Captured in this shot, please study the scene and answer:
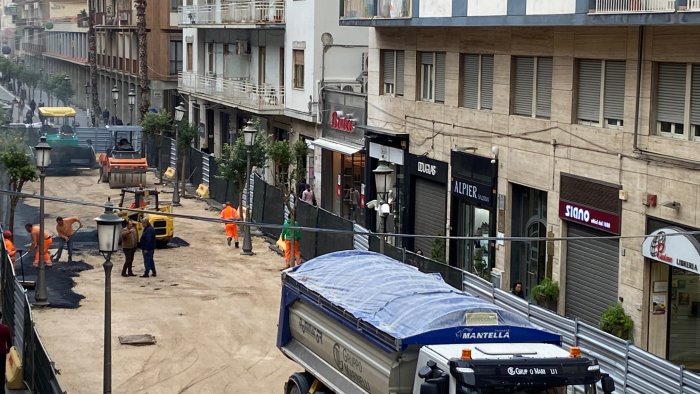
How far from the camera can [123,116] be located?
3713 inches

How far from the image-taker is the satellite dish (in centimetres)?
4656

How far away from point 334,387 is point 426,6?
18.2 m

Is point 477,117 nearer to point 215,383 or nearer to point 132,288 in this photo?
point 132,288

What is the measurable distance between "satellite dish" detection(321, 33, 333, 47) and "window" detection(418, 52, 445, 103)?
438 inches

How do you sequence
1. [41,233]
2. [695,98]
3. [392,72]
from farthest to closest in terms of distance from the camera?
[392,72]
[41,233]
[695,98]

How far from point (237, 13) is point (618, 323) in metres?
33.1

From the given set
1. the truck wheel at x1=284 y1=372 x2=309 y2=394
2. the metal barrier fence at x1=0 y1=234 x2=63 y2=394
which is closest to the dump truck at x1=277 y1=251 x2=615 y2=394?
the truck wheel at x1=284 y1=372 x2=309 y2=394

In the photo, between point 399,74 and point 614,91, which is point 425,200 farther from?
point 614,91

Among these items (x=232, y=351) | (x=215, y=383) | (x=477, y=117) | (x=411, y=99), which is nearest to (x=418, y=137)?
(x=411, y=99)

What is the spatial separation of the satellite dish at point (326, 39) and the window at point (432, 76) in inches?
438

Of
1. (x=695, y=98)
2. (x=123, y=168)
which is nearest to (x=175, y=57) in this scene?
(x=123, y=168)

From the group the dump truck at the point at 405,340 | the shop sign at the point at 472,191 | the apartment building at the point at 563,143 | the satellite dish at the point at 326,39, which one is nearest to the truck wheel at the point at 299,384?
the dump truck at the point at 405,340

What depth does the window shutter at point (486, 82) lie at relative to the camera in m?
31.7

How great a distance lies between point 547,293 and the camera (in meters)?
27.5
